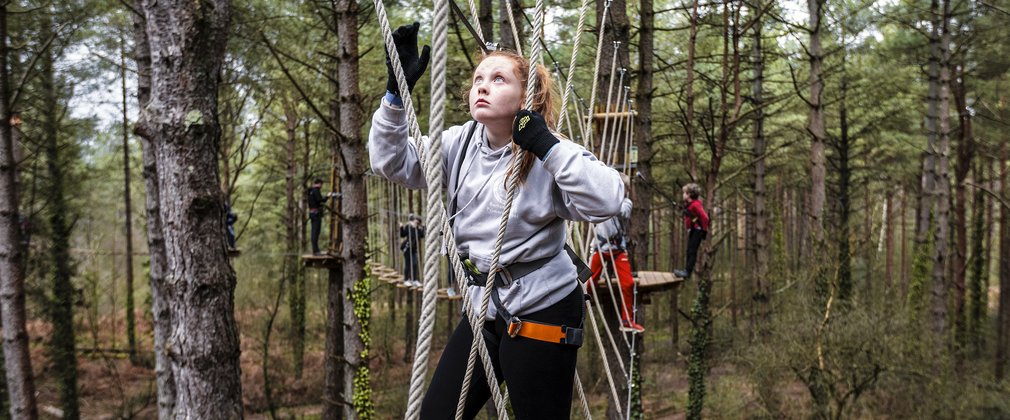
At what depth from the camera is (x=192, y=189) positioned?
2.71 meters

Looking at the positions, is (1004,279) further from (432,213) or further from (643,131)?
(432,213)

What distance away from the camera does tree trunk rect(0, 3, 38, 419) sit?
5.27 meters

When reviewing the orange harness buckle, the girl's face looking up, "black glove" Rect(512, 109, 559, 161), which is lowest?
the orange harness buckle

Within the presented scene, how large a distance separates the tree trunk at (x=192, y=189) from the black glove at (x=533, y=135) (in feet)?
6.05

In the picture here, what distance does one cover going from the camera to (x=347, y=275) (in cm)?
512

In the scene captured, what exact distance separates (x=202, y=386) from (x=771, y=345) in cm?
745

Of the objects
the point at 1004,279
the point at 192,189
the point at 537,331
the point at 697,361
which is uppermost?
the point at 192,189

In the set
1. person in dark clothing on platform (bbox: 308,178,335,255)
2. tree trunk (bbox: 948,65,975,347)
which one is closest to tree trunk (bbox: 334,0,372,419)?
person in dark clothing on platform (bbox: 308,178,335,255)

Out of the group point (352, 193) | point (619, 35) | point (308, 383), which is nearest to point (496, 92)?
point (352, 193)

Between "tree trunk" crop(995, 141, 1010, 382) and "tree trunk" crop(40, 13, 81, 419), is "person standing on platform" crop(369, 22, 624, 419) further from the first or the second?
"tree trunk" crop(995, 141, 1010, 382)

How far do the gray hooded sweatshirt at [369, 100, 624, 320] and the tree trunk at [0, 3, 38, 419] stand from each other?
5169 millimetres

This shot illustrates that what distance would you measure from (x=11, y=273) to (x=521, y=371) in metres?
5.81

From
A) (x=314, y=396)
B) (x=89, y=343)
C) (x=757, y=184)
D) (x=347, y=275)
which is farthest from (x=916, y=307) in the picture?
(x=89, y=343)

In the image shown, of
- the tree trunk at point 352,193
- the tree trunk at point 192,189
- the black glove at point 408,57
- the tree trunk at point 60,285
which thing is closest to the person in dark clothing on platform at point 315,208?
the tree trunk at point 352,193
